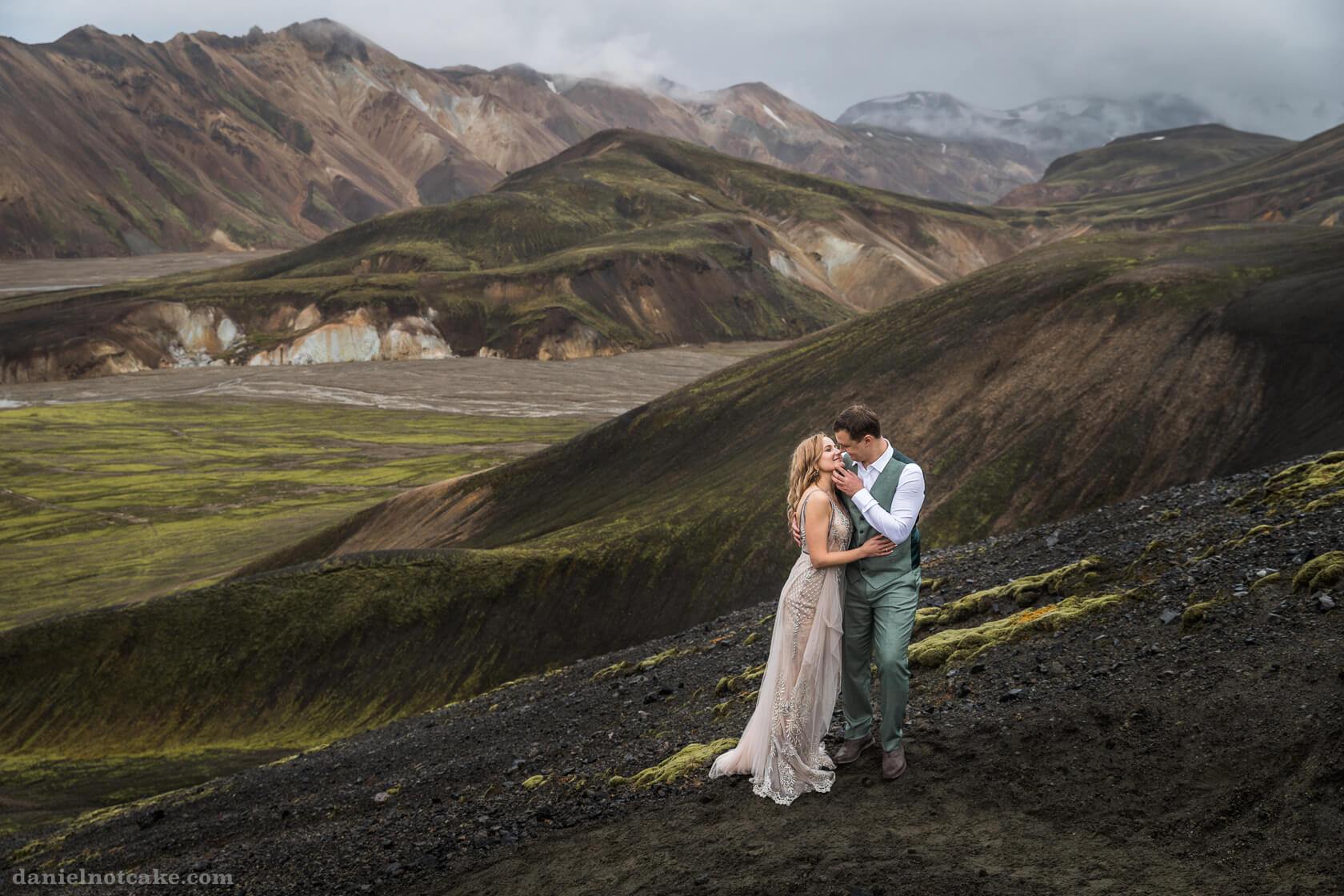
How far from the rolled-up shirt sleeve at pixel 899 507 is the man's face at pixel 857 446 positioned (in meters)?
0.42

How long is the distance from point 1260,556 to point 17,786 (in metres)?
37.5

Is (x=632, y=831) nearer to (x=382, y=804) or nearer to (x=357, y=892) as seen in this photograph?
(x=357, y=892)

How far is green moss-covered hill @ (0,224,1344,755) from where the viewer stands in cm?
3534

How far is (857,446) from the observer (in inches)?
400

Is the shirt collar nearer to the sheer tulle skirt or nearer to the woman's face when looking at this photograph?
the woman's face

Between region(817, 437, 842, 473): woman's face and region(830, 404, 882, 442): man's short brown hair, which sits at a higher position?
region(830, 404, 882, 442): man's short brown hair

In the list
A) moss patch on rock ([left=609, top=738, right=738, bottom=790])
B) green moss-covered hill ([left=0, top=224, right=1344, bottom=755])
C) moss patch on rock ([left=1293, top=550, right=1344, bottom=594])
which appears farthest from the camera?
green moss-covered hill ([left=0, top=224, right=1344, bottom=755])

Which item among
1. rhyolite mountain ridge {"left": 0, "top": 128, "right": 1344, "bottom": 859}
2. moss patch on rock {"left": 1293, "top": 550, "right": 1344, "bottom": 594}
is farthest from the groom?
rhyolite mountain ridge {"left": 0, "top": 128, "right": 1344, "bottom": 859}

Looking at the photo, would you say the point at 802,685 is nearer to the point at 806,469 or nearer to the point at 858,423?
the point at 806,469

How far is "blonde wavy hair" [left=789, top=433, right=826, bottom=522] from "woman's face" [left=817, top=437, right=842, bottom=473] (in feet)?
0.07

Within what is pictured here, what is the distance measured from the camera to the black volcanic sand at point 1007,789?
8.35 meters

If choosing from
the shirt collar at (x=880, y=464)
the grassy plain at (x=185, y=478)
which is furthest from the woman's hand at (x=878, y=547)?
the grassy plain at (x=185, y=478)

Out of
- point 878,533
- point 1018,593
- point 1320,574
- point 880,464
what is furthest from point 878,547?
point 1018,593

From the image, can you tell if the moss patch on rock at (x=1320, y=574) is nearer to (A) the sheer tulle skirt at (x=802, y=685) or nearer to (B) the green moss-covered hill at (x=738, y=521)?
(A) the sheer tulle skirt at (x=802, y=685)
